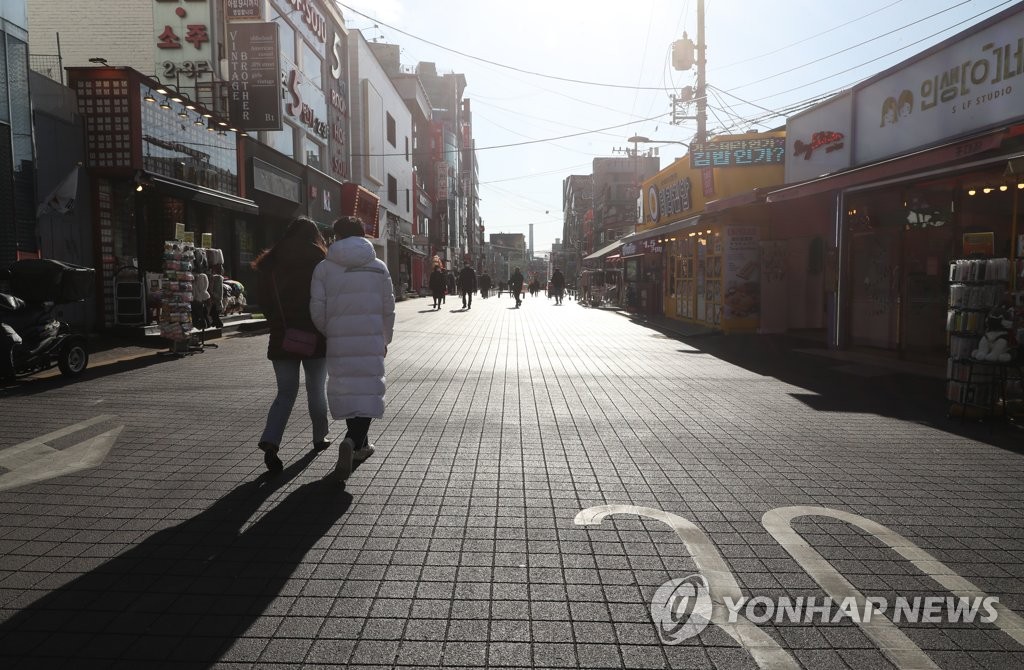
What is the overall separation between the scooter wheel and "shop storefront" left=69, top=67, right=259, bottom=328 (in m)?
3.82

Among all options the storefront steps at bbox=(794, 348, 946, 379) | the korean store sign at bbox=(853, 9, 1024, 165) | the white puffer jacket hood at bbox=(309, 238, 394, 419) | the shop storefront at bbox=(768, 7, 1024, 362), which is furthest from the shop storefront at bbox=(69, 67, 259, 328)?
the korean store sign at bbox=(853, 9, 1024, 165)

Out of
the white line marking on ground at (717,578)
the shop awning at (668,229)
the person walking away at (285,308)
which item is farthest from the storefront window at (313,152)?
the white line marking on ground at (717,578)

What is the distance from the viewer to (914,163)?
9414mm

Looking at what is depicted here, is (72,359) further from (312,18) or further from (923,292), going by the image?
(312,18)

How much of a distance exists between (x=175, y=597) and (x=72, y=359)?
26.3 feet

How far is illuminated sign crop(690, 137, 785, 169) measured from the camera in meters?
18.8

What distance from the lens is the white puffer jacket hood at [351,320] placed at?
4.85m

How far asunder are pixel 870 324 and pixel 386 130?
36138 mm

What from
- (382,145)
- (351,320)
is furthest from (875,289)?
(382,145)

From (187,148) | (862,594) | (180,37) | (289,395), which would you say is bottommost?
(862,594)

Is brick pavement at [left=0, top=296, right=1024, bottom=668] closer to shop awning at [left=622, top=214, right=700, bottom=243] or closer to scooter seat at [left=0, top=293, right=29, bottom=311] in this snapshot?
scooter seat at [left=0, top=293, right=29, bottom=311]

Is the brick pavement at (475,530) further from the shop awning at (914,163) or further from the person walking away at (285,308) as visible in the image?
the shop awning at (914,163)

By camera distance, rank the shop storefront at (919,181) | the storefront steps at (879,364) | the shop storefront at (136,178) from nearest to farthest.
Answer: the shop storefront at (919,181), the storefront steps at (879,364), the shop storefront at (136,178)

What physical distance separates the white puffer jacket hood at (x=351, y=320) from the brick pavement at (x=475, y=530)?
2.05 feet
